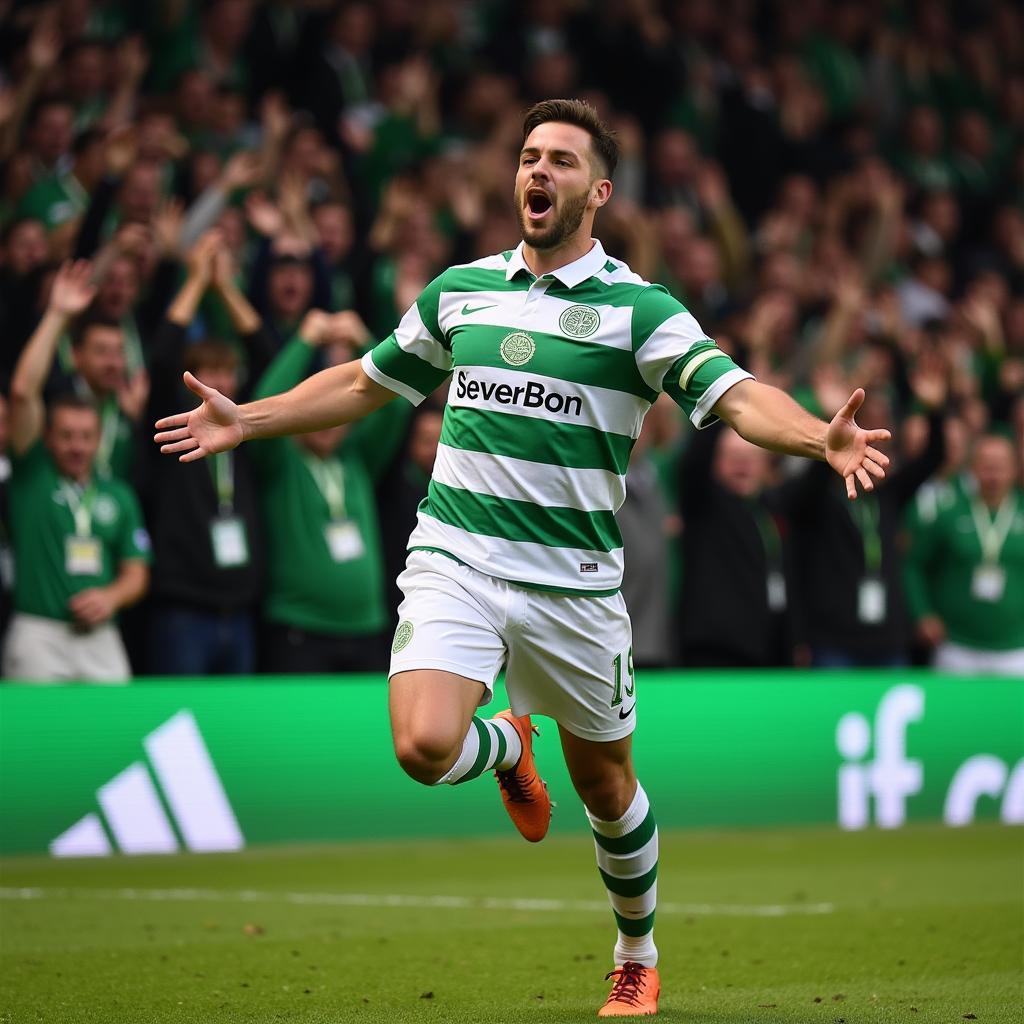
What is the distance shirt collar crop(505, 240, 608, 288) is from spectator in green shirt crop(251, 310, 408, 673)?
195 inches

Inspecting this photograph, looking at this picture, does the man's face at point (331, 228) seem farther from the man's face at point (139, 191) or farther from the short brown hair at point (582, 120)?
the short brown hair at point (582, 120)

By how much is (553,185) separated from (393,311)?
662cm

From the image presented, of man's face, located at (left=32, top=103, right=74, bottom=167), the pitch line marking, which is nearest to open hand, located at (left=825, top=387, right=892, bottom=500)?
the pitch line marking

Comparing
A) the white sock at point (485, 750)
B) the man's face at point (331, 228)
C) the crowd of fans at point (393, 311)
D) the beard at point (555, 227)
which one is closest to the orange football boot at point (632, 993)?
the white sock at point (485, 750)

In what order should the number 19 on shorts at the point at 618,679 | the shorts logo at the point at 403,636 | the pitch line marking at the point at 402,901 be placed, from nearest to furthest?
1. the shorts logo at the point at 403,636
2. the number 19 on shorts at the point at 618,679
3. the pitch line marking at the point at 402,901

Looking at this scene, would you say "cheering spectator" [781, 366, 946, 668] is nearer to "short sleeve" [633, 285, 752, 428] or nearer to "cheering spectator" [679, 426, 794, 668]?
"cheering spectator" [679, 426, 794, 668]

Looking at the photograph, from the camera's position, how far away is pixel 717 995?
21.1 ft

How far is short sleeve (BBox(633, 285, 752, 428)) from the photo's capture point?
5668 millimetres

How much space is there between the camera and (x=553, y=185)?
599 cm

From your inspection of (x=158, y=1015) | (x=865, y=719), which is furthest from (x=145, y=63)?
(x=158, y=1015)

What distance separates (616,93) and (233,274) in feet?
20.9

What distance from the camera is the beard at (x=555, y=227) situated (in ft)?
19.6

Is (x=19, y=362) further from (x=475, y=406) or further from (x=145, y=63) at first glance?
(x=475, y=406)

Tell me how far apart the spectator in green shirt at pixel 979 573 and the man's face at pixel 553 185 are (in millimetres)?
8280
